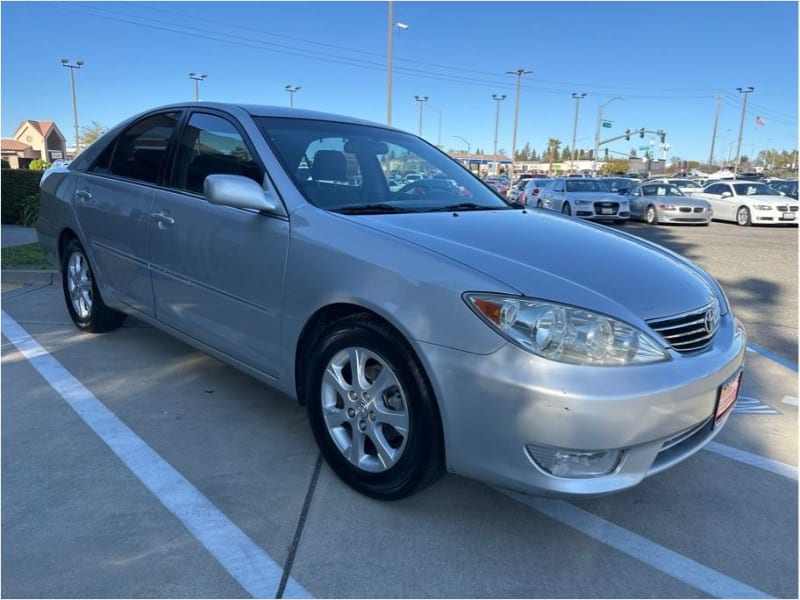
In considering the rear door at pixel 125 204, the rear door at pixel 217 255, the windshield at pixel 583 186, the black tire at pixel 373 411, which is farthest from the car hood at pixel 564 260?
the windshield at pixel 583 186

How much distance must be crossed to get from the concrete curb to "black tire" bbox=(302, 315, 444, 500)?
16.8ft

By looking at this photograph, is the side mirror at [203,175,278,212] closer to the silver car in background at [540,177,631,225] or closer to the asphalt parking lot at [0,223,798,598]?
the asphalt parking lot at [0,223,798,598]

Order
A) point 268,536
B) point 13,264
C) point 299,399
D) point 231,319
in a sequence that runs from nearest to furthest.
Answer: point 268,536 < point 299,399 < point 231,319 < point 13,264

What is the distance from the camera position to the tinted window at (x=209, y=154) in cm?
323

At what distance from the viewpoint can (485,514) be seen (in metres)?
2.62

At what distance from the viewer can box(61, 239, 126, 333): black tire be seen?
4629 mm

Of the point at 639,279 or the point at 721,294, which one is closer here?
the point at 639,279

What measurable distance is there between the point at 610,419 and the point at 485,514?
2.76ft

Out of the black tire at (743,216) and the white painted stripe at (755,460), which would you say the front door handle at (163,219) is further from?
the black tire at (743,216)

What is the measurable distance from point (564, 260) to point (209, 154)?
2.14 metres

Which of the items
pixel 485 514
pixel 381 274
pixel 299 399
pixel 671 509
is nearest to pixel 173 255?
pixel 299 399

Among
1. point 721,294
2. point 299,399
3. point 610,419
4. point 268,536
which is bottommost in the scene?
point 268,536

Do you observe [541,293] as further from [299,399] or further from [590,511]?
[299,399]

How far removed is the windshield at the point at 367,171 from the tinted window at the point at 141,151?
91 centimetres
